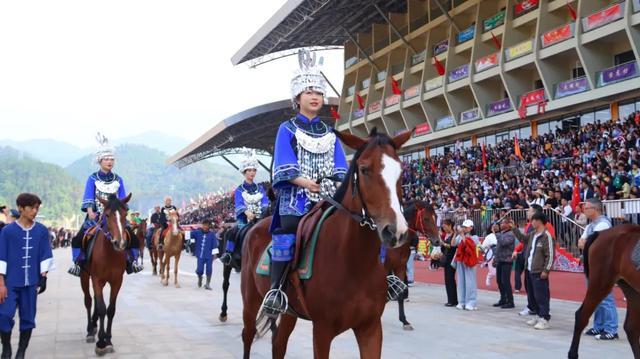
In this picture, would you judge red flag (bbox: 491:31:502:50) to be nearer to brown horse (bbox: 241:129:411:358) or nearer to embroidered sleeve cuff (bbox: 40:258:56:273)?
embroidered sleeve cuff (bbox: 40:258:56:273)

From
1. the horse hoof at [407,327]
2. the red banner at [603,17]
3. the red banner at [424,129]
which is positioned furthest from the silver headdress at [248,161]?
the red banner at [424,129]

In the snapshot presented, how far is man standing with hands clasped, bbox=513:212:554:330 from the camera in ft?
33.5

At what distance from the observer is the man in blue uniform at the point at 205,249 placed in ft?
58.6

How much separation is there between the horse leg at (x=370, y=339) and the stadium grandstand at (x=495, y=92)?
1391 centimetres

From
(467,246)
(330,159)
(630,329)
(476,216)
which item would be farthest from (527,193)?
(330,159)

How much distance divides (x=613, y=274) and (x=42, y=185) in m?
164

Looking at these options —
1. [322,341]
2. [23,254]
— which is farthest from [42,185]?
[322,341]

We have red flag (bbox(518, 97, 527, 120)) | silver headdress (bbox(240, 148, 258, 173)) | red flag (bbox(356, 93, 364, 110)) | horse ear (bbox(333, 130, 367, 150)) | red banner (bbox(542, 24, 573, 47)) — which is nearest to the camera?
horse ear (bbox(333, 130, 367, 150))

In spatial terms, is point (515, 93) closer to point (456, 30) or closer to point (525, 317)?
point (456, 30)

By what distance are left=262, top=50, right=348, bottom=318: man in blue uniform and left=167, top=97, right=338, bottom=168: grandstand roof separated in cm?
4909

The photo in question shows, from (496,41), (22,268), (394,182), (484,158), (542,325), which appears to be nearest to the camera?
(394,182)

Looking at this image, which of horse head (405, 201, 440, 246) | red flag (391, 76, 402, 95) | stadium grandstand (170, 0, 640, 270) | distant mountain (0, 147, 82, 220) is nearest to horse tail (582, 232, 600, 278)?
horse head (405, 201, 440, 246)

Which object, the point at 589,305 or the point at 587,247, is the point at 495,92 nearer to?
the point at 587,247

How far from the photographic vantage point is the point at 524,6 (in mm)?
33281
